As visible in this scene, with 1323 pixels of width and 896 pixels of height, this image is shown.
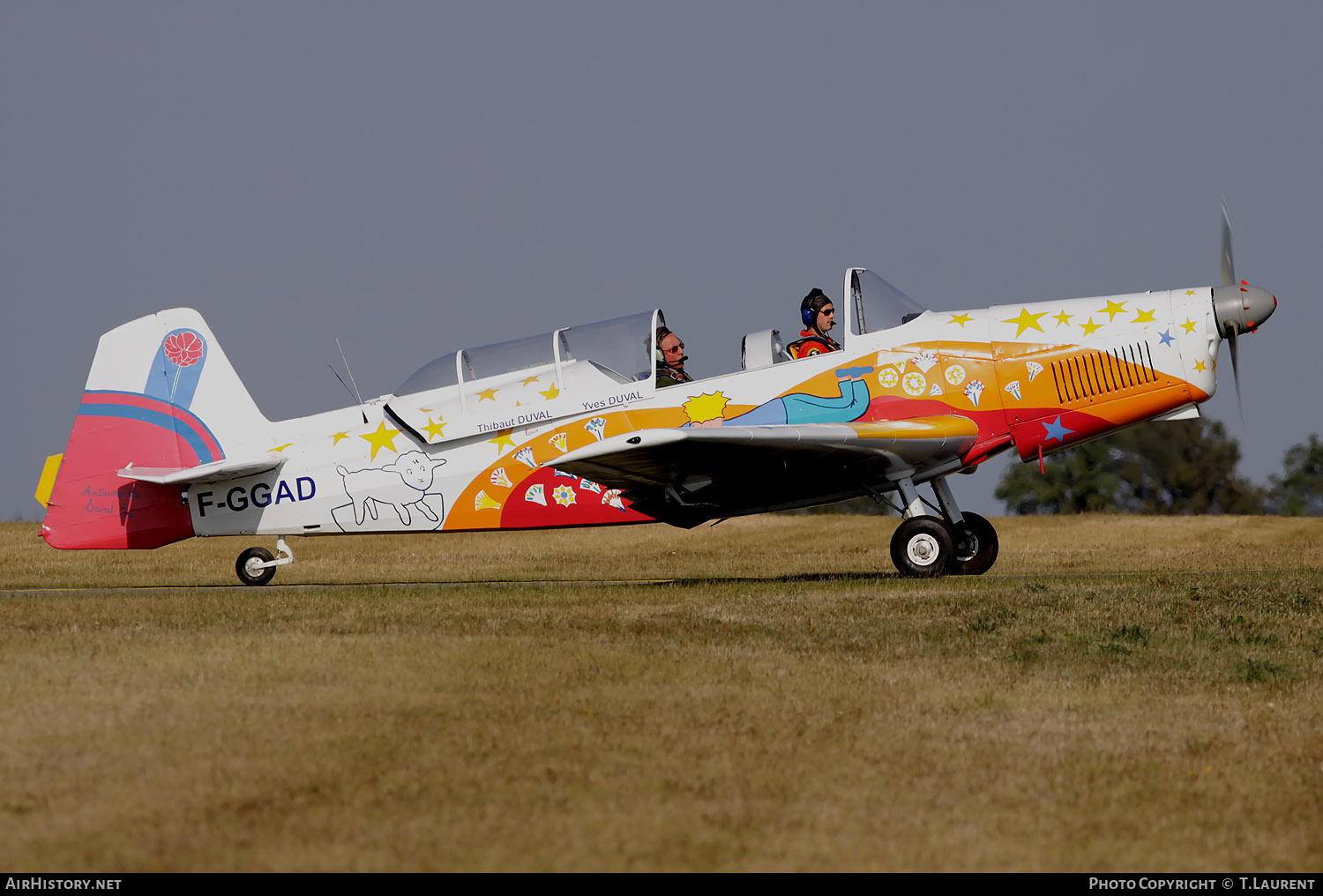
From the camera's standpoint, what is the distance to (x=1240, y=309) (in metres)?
12.0

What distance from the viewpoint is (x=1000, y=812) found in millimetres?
4719

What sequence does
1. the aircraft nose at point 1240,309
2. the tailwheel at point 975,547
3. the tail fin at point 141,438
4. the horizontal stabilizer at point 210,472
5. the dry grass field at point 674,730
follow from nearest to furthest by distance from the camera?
the dry grass field at point 674,730 < the aircraft nose at point 1240,309 < the tailwheel at point 975,547 < the horizontal stabilizer at point 210,472 < the tail fin at point 141,438

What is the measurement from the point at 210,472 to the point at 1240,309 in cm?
1013

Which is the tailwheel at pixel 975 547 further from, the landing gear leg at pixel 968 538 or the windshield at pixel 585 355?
the windshield at pixel 585 355

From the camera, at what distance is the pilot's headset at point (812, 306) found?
13000 mm

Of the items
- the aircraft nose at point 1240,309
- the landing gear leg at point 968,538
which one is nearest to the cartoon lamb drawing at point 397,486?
the landing gear leg at point 968,538

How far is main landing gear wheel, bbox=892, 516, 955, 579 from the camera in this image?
12.2 meters

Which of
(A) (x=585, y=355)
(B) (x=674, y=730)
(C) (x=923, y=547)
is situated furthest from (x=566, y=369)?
(B) (x=674, y=730)

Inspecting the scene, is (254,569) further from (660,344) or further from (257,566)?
(660,344)

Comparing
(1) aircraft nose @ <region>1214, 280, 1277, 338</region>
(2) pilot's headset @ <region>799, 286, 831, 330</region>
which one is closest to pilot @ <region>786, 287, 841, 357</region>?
(2) pilot's headset @ <region>799, 286, 831, 330</region>

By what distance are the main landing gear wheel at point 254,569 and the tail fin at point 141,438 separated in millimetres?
776

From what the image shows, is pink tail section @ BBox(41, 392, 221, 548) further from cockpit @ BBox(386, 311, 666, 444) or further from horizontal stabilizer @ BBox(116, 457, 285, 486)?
cockpit @ BBox(386, 311, 666, 444)

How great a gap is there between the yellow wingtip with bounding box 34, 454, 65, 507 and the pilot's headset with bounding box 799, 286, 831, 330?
812cm

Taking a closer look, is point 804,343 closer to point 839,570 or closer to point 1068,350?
point 1068,350
